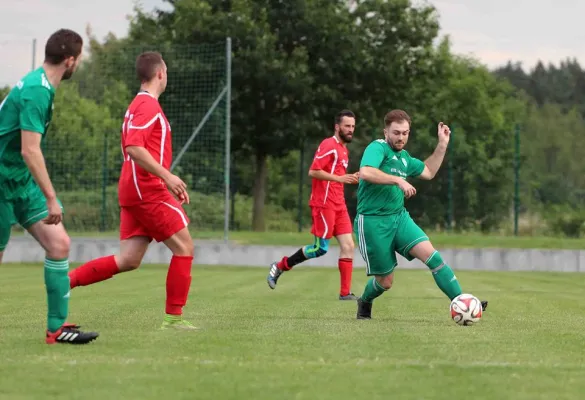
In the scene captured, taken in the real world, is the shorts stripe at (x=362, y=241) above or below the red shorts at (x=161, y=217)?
below

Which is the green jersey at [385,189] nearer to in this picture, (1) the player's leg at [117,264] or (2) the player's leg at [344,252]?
(1) the player's leg at [117,264]

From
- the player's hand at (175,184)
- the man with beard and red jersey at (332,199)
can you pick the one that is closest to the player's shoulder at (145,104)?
the player's hand at (175,184)

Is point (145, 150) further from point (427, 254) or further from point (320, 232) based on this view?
point (320, 232)

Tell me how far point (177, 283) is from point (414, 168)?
9.50 ft

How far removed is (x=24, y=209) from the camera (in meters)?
7.85

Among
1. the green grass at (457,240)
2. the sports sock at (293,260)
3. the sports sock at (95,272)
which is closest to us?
the sports sock at (95,272)

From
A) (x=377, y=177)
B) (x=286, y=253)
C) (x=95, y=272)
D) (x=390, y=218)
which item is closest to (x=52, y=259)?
(x=95, y=272)

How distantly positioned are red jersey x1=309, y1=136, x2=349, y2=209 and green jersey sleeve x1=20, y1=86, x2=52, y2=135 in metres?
7.37

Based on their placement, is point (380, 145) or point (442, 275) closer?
point (442, 275)

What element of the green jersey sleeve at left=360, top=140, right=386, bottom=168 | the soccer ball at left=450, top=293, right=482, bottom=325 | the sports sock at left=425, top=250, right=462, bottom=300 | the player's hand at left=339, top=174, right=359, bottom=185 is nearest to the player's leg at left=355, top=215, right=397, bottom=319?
the sports sock at left=425, top=250, right=462, bottom=300

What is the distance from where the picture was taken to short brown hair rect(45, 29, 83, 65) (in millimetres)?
7754

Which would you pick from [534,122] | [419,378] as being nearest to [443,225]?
[419,378]

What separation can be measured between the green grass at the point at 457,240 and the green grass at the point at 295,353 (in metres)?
15.2

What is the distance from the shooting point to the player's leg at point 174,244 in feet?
30.0
